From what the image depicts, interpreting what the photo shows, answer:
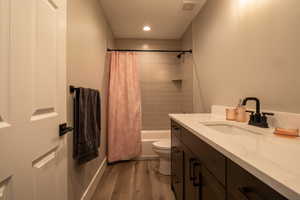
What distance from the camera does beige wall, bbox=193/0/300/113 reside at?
1020 mm

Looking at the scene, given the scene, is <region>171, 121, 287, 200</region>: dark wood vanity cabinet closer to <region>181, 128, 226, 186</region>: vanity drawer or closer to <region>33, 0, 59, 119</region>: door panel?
<region>181, 128, 226, 186</region>: vanity drawer

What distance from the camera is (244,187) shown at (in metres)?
0.55

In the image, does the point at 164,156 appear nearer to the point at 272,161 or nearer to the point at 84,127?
the point at 84,127

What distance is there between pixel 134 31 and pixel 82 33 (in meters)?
1.79

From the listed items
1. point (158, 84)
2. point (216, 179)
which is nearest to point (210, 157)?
point (216, 179)

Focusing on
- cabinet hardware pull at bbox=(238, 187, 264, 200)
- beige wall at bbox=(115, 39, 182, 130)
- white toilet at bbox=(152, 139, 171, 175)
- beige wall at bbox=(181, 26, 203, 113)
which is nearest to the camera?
cabinet hardware pull at bbox=(238, 187, 264, 200)

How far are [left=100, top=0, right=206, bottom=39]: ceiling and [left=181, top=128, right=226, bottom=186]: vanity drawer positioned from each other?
78.0 inches

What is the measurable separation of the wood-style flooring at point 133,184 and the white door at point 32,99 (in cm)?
100

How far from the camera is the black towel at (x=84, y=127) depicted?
1350 mm

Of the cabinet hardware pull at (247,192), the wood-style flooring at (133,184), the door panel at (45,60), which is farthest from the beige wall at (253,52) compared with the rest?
the door panel at (45,60)

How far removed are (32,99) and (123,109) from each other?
2085 millimetres

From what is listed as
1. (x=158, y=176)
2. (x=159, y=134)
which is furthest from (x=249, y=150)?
(x=159, y=134)

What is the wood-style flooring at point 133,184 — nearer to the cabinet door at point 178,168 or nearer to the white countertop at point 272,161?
the cabinet door at point 178,168

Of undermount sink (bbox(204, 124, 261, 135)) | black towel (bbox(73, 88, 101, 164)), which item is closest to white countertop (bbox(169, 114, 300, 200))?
undermount sink (bbox(204, 124, 261, 135))
